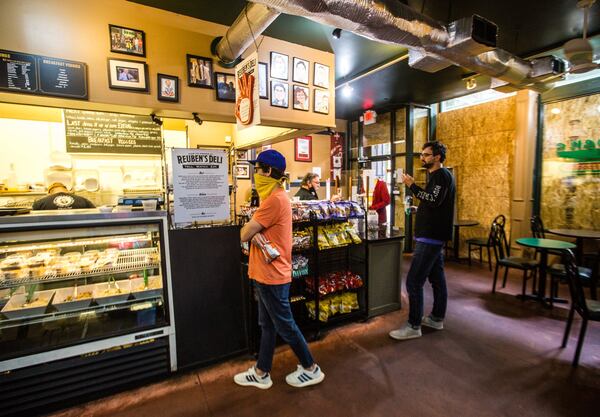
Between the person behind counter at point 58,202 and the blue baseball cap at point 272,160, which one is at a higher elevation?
the blue baseball cap at point 272,160

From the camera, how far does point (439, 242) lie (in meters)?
2.88

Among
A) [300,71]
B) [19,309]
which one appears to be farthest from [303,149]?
[19,309]

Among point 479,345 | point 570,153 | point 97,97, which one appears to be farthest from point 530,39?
point 97,97

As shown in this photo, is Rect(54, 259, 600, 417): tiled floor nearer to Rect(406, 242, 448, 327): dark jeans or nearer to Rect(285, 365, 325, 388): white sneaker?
Rect(285, 365, 325, 388): white sneaker

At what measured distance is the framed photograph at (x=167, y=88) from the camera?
8.88ft

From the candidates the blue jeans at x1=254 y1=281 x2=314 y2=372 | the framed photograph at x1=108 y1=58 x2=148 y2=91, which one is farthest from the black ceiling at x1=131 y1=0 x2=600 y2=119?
the blue jeans at x1=254 y1=281 x2=314 y2=372

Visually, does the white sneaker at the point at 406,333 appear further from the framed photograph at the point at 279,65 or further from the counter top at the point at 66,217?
the framed photograph at the point at 279,65

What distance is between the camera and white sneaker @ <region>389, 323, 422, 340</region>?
118 inches

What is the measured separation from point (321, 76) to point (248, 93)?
57.7 inches

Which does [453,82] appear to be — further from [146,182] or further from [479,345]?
[146,182]

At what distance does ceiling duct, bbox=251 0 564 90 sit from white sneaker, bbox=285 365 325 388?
2831 millimetres

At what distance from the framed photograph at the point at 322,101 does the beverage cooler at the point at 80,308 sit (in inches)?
86.5

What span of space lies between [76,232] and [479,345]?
372 cm

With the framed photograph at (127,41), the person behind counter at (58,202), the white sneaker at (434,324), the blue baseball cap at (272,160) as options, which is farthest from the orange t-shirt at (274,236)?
the person behind counter at (58,202)
